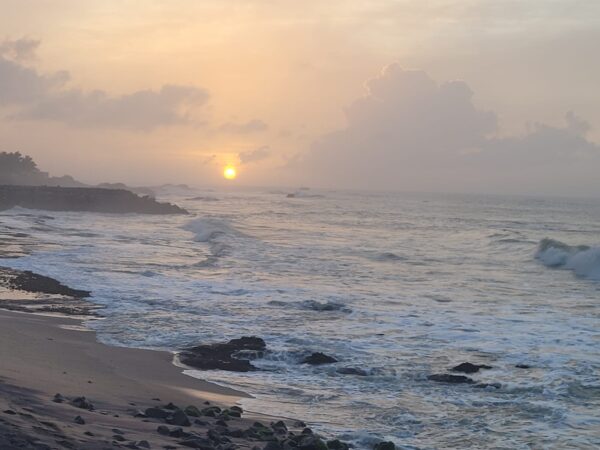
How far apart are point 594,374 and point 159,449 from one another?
7706 mm

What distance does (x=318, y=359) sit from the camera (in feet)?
39.2

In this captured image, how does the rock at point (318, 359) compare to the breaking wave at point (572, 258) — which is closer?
the rock at point (318, 359)

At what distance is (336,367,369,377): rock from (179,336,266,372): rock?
1363 mm

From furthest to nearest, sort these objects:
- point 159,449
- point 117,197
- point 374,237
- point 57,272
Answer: point 117,197, point 374,237, point 57,272, point 159,449

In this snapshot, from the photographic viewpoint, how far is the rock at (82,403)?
7.81 metres

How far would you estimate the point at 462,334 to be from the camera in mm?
14789

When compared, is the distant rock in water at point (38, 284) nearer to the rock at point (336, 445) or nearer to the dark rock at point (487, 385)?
the dark rock at point (487, 385)

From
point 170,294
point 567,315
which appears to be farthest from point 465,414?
point 170,294

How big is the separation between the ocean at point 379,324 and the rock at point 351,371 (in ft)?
0.36

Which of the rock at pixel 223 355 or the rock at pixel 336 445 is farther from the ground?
the rock at pixel 336 445

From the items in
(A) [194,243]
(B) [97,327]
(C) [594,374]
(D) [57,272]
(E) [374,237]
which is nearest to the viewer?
(C) [594,374]

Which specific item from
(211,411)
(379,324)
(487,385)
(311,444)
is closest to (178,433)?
(311,444)

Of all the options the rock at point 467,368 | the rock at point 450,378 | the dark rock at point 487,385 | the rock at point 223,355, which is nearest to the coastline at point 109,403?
the rock at point 223,355

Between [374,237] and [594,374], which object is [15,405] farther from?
[374,237]
